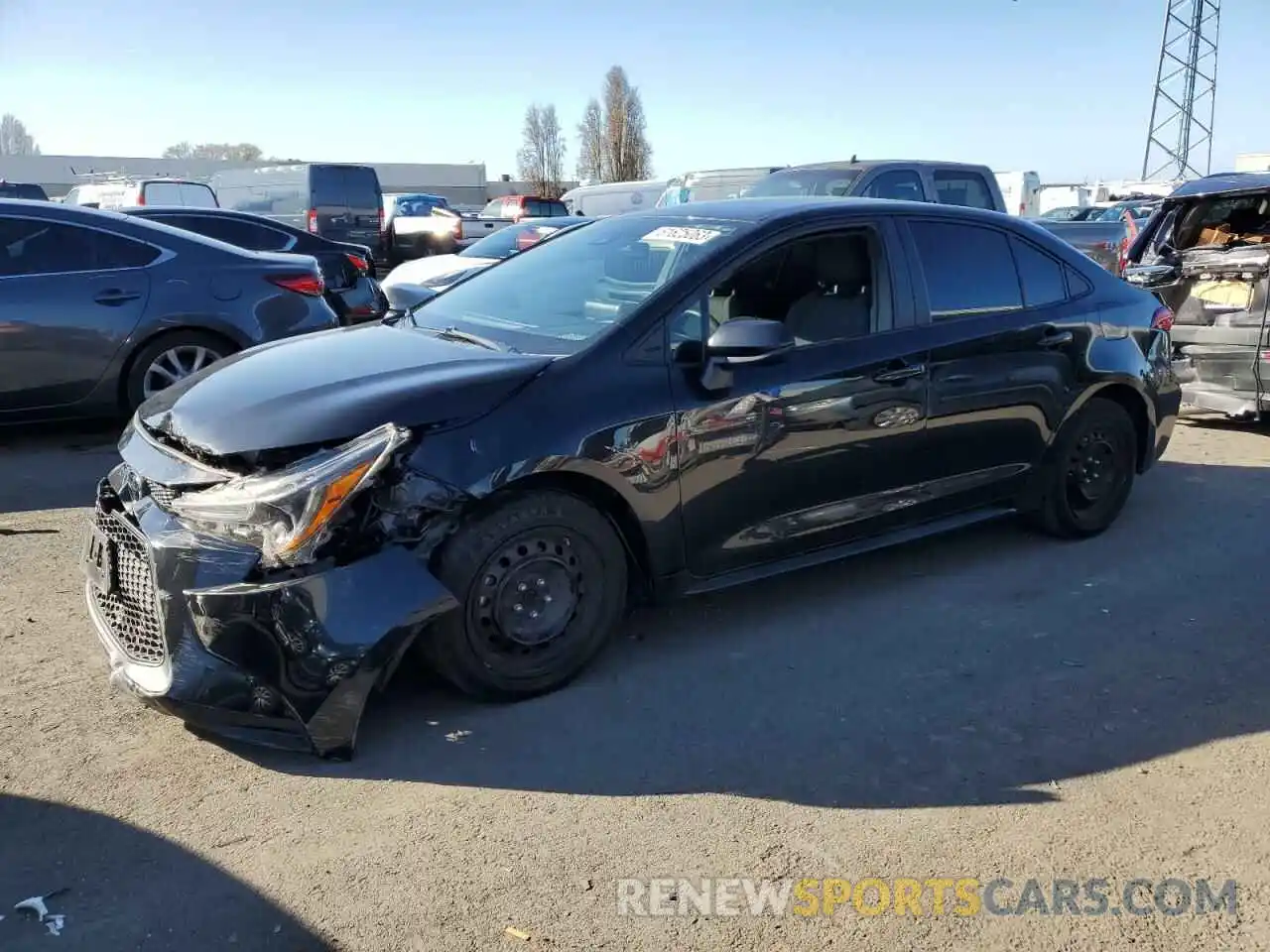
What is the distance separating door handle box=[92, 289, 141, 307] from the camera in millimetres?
6816

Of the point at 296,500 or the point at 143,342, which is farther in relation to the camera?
the point at 143,342

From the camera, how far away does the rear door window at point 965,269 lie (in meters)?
4.71

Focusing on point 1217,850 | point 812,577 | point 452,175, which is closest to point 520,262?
point 812,577

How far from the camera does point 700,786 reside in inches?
127

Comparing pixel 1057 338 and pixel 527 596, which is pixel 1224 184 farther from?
pixel 527 596

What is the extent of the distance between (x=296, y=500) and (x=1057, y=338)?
3643 millimetres

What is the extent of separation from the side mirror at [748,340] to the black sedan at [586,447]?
0.03ft

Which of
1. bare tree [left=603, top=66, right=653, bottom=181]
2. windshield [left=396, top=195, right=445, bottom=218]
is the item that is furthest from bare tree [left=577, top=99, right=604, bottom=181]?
windshield [left=396, top=195, right=445, bottom=218]

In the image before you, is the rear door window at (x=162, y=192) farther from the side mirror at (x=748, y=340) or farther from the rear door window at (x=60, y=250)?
the side mirror at (x=748, y=340)

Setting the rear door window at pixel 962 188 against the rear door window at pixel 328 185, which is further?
the rear door window at pixel 328 185

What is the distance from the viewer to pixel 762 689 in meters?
3.86

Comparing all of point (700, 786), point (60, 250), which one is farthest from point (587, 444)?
point (60, 250)

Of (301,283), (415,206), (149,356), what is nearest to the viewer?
(149,356)

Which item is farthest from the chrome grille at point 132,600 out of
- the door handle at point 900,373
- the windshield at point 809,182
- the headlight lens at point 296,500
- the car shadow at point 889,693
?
the windshield at point 809,182
